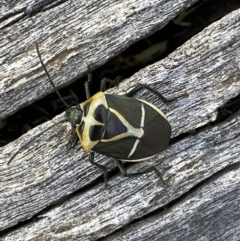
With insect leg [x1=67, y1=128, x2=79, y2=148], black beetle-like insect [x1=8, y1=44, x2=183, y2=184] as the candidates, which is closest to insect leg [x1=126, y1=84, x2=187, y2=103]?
black beetle-like insect [x1=8, y1=44, x2=183, y2=184]

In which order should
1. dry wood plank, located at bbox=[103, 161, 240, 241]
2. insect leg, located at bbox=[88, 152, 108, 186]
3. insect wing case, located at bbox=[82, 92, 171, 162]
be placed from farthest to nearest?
dry wood plank, located at bbox=[103, 161, 240, 241] < insect leg, located at bbox=[88, 152, 108, 186] < insect wing case, located at bbox=[82, 92, 171, 162]

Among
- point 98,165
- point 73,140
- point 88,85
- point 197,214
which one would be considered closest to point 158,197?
point 197,214

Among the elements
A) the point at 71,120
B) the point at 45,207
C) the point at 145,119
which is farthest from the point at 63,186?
the point at 145,119

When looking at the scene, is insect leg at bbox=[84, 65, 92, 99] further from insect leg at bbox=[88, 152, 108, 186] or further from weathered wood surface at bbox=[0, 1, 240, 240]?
insect leg at bbox=[88, 152, 108, 186]

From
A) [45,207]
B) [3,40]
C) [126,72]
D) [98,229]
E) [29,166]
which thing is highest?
[3,40]

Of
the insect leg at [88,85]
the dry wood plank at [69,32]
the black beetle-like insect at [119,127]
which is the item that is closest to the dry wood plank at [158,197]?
the black beetle-like insect at [119,127]

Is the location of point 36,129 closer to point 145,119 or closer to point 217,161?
point 145,119
